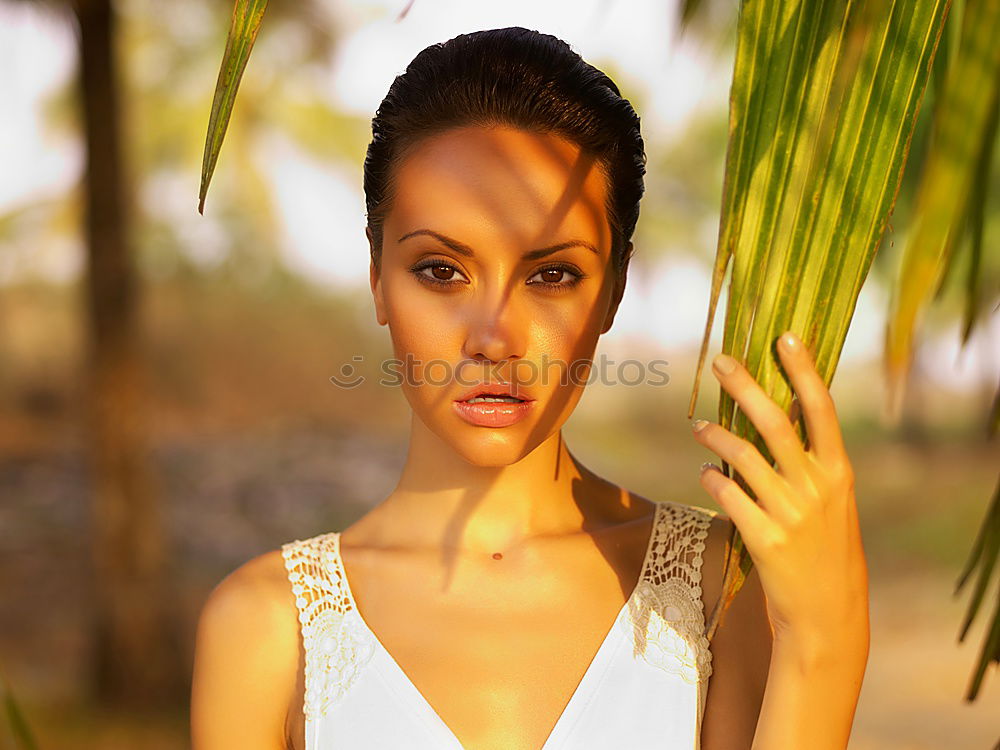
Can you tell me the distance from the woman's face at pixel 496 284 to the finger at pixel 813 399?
417 millimetres

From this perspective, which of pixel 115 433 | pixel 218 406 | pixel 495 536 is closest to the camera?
pixel 495 536

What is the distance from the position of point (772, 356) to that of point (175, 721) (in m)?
5.37

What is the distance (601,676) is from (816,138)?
2.55 feet

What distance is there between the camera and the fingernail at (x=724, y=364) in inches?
36.9

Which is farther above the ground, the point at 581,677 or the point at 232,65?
the point at 232,65

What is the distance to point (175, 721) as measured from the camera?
5633 millimetres

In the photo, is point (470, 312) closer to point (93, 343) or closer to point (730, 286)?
point (730, 286)

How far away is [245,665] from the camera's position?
4.66ft

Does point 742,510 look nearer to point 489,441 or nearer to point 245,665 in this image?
point 489,441

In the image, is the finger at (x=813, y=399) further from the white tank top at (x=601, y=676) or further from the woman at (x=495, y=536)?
the white tank top at (x=601, y=676)

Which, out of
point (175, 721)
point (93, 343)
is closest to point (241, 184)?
point (93, 343)

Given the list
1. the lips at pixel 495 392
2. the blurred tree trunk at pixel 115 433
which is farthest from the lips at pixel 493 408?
the blurred tree trunk at pixel 115 433

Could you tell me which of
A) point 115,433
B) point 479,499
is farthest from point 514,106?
point 115,433

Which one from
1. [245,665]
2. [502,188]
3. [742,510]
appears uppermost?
[502,188]
